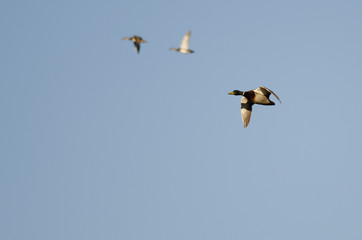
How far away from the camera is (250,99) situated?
44.7 m

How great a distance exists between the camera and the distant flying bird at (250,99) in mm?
43750

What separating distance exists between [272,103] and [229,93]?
4301 millimetres

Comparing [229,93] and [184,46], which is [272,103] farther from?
[184,46]

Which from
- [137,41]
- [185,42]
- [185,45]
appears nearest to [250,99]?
[185,45]

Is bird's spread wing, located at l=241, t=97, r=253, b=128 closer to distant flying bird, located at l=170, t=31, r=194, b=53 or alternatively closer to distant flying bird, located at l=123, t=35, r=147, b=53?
distant flying bird, located at l=170, t=31, r=194, b=53

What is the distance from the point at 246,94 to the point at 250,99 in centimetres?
57

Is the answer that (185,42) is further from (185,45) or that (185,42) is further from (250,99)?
(250,99)

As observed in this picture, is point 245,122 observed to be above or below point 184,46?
below

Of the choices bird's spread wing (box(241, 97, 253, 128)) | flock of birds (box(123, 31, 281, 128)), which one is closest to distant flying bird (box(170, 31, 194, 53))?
flock of birds (box(123, 31, 281, 128))

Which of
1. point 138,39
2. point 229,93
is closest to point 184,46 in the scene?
point 138,39

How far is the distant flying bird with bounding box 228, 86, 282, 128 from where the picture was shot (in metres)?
43.8

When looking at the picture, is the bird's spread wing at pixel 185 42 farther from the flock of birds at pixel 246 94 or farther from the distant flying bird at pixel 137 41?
the distant flying bird at pixel 137 41

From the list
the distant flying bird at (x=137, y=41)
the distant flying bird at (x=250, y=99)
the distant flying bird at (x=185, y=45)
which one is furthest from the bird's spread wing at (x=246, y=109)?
the distant flying bird at (x=137, y=41)

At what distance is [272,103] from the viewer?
4378 cm
